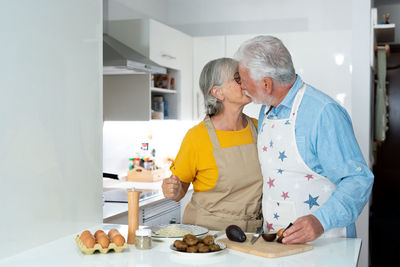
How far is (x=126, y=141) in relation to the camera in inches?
162

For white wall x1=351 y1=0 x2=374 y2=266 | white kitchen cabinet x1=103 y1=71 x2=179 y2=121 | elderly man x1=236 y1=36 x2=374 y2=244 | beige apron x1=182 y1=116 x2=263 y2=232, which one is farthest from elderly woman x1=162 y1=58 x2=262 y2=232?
white kitchen cabinet x1=103 y1=71 x2=179 y2=121

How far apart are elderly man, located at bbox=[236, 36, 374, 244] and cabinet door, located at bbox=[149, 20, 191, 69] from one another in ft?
6.10

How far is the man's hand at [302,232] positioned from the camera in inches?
58.2

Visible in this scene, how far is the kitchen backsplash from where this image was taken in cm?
404

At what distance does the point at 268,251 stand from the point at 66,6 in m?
1.03

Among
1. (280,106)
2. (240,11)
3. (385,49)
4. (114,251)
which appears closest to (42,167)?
(114,251)

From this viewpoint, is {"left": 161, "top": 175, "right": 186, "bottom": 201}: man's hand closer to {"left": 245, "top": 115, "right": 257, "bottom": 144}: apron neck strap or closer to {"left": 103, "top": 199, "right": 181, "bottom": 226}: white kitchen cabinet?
{"left": 245, "top": 115, "right": 257, "bottom": 144}: apron neck strap

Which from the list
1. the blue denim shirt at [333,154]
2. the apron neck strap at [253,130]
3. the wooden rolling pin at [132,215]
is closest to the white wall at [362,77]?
the apron neck strap at [253,130]

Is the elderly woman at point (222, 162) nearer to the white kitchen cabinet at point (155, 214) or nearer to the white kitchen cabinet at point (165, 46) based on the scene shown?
the white kitchen cabinet at point (155, 214)

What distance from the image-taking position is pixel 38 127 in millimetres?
1502

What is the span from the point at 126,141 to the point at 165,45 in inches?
34.8

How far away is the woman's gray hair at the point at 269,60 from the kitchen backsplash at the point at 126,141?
2.43 meters

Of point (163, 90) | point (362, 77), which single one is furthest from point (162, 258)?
point (163, 90)

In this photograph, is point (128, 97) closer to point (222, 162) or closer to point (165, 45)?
point (165, 45)
